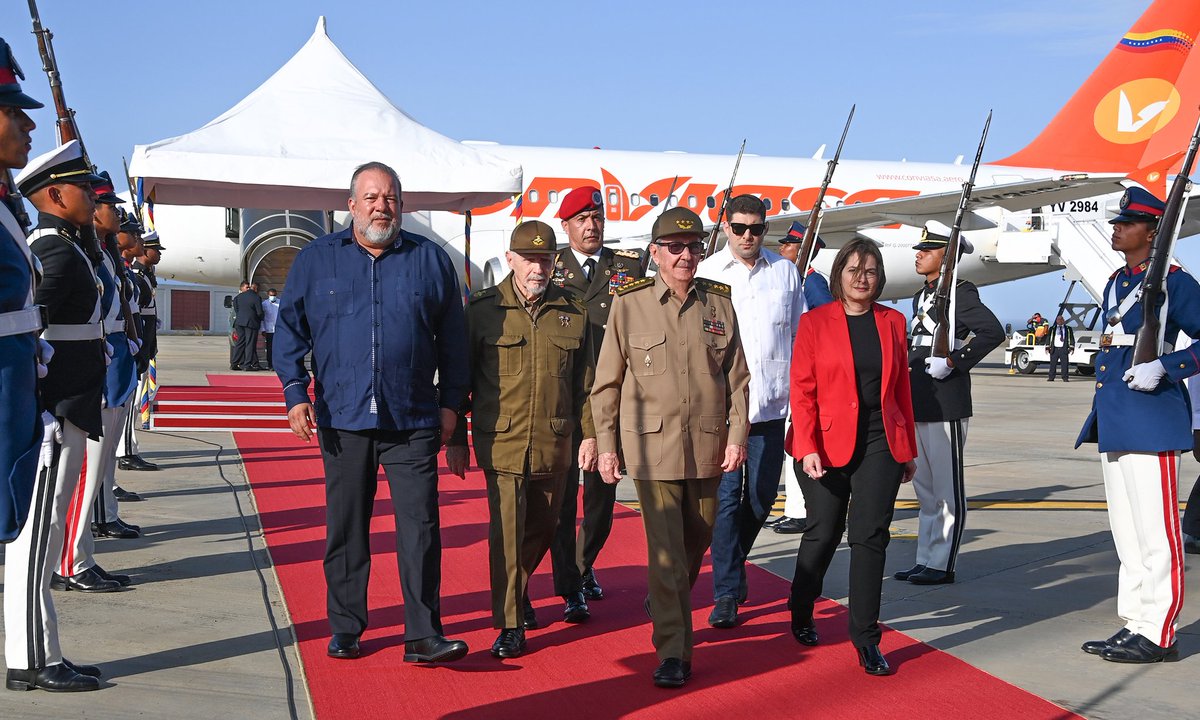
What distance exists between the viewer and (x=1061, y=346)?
23547mm

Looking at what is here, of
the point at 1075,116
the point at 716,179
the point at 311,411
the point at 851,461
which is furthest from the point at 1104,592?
the point at 1075,116

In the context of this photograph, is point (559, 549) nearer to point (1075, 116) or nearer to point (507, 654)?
point (507, 654)

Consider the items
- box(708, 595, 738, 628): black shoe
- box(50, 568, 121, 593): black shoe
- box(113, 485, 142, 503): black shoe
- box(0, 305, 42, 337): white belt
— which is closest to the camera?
box(0, 305, 42, 337): white belt

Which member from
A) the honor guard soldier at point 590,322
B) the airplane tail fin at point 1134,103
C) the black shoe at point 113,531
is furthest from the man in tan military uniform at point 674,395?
the airplane tail fin at point 1134,103

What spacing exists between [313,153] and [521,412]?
4.70 m

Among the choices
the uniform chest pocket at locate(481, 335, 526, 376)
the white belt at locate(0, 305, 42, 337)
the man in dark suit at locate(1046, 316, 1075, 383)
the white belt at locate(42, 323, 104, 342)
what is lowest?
the man in dark suit at locate(1046, 316, 1075, 383)

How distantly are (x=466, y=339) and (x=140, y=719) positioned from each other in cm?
178

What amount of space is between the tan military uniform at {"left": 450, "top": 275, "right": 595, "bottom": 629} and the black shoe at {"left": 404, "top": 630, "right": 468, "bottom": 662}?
220 mm

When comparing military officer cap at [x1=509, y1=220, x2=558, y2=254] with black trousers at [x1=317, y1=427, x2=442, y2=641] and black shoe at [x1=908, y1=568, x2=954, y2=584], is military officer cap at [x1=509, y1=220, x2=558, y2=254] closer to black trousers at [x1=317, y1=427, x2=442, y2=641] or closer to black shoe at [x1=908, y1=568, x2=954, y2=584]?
black trousers at [x1=317, y1=427, x2=442, y2=641]

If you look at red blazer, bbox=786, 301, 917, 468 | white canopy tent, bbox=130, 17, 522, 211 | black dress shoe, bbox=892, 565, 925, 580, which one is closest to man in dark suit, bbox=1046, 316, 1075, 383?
white canopy tent, bbox=130, 17, 522, 211

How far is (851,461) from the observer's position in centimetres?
453

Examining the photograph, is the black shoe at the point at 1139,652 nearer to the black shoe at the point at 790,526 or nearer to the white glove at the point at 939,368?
the white glove at the point at 939,368

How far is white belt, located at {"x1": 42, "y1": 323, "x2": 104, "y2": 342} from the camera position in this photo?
4352 mm

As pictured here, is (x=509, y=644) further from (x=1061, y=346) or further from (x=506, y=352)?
(x=1061, y=346)
